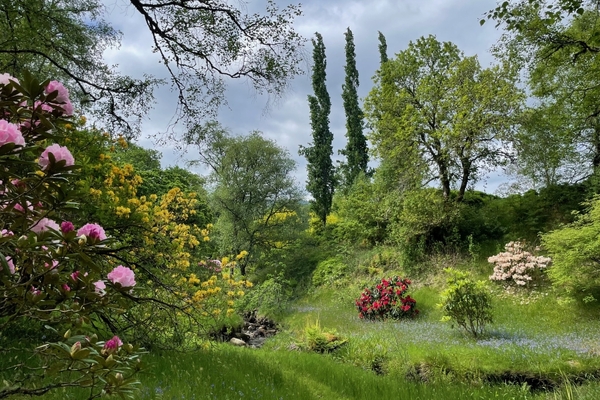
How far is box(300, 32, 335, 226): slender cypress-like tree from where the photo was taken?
82.8ft

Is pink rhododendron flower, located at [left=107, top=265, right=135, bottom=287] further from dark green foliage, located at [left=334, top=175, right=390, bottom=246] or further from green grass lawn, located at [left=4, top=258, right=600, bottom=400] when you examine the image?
dark green foliage, located at [left=334, top=175, right=390, bottom=246]

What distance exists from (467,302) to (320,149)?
755 inches

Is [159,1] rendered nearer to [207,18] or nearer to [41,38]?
[207,18]

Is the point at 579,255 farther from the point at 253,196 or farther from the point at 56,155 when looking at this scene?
the point at 253,196

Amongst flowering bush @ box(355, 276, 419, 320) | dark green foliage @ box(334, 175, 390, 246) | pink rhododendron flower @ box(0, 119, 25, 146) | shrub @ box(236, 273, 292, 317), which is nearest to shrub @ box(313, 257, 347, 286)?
dark green foliage @ box(334, 175, 390, 246)

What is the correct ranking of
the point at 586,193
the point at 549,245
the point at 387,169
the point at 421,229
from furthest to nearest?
1. the point at 387,169
2. the point at 421,229
3. the point at 586,193
4. the point at 549,245

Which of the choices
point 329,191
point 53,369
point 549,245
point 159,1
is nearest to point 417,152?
point 549,245

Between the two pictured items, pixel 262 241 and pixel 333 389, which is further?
pixel 262 241

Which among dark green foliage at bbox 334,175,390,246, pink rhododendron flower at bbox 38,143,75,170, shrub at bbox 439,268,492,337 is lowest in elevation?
shrub at bbox 439,268,492,337

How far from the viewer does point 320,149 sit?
26188 millimetres

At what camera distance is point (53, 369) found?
1.22 meters

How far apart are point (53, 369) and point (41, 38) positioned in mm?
5144

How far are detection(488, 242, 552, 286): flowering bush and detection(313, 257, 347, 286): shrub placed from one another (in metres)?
7.70

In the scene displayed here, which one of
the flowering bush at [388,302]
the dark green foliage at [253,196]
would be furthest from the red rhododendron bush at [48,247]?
the dark green foliage at [253,196]
